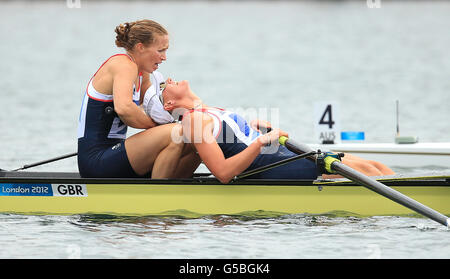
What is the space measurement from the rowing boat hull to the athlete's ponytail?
125 centimetres

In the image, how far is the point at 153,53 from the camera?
7.54 metres

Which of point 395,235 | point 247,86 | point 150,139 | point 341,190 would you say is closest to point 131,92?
point 150,139

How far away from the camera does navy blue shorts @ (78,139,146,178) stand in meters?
7.62

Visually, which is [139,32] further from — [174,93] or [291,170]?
[291,170]

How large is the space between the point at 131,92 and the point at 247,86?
18704 millimetres

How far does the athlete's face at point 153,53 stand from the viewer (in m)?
7.51

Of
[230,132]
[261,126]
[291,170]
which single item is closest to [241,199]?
[291,170]

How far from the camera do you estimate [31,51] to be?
124ft

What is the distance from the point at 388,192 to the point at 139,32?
8.45 feet

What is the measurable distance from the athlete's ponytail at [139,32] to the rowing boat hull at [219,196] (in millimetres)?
1252

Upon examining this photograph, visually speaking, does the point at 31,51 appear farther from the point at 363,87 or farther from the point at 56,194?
the point at 56,194

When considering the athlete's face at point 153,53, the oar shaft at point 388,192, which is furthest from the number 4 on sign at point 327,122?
the athlete's face at point 153,53

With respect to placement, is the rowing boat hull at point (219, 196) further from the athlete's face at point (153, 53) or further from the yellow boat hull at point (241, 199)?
the athlete's face at point (153, 53)

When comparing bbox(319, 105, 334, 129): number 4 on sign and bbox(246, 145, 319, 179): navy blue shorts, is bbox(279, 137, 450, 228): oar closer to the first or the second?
bbox(246, 145, 319, 179): navy blue shorts
